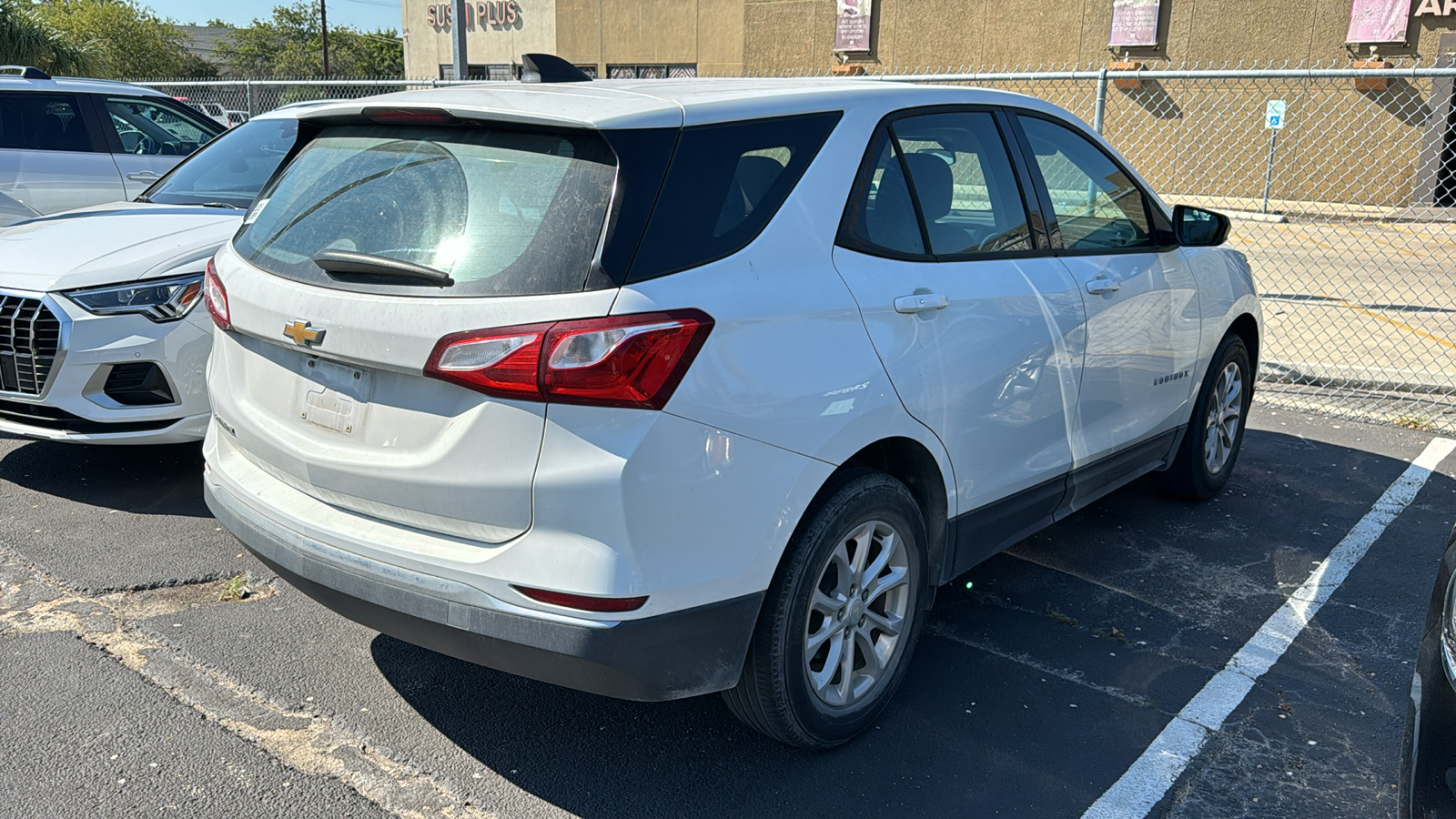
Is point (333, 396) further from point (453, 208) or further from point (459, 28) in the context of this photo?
point (459, 28)

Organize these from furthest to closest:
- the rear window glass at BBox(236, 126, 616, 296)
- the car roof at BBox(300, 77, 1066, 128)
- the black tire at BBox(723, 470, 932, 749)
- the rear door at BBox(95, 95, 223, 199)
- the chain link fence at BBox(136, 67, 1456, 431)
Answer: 1. the chain link fence at BBox(136, 67, 1456, 431)
2. the rear door at BBox(95, 95, 223, 199)
3. the black tire at BBox(723, 470, 932, 749)
4. the car roof at BBox(300, 77, 1066, 128)
5. the rear window glass at BBox(236, 126, 616, 296)

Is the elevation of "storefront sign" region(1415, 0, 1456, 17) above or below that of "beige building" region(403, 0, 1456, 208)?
above

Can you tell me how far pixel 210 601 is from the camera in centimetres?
407

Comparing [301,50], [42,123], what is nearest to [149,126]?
[42,123]

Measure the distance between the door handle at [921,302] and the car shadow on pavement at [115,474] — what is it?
127 inches

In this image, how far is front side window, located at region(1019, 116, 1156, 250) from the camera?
4.17 m

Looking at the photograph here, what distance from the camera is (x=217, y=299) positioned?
3.34m

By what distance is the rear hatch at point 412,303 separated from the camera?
102 inches

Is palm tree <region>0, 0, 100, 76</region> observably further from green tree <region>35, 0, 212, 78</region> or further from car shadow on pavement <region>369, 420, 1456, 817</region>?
car shadow on pavement <region>369, 420, 1456, 817</region>

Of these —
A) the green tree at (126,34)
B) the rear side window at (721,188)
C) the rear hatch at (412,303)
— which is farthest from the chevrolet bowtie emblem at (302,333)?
the green tree at (126,34)

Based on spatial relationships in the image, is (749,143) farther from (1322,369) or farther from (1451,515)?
(1322,369)

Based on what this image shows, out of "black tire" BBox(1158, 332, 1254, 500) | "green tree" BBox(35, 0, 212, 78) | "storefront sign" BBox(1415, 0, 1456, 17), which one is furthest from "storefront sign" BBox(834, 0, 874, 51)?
"green tree" BBox(35, 0, 212, 78)

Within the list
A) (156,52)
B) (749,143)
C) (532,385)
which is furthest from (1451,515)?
(156,52)

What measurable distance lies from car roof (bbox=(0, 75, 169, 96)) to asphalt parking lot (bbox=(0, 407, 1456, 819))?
4.85m
